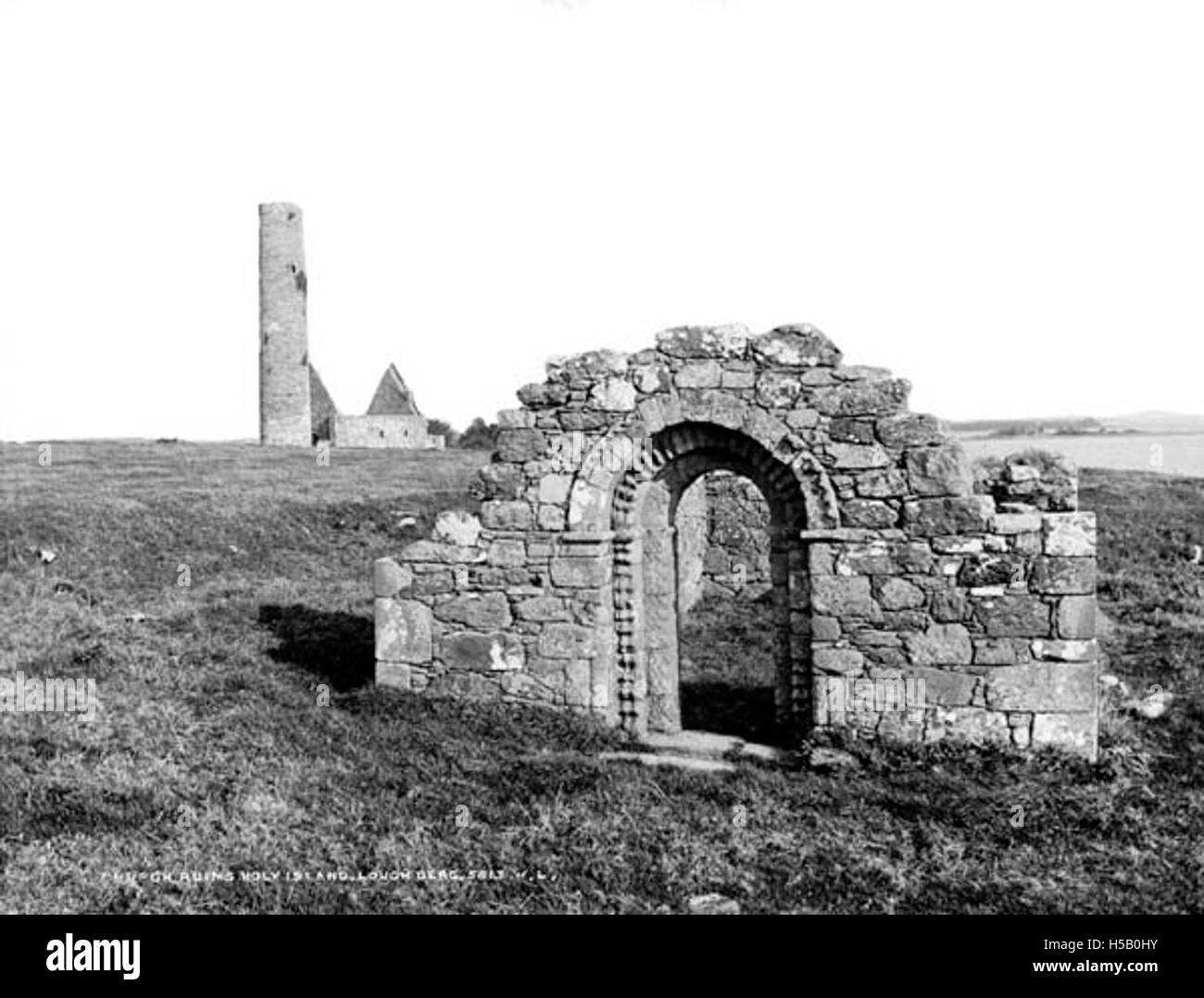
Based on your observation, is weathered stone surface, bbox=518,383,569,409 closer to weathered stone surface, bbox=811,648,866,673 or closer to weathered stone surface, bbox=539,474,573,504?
weathered stone surface, bbox=539,474,573,504

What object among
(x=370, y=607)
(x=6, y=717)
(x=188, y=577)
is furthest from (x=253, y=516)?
(x=6, y=717)

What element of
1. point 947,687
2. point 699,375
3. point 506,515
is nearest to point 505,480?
point 506,515

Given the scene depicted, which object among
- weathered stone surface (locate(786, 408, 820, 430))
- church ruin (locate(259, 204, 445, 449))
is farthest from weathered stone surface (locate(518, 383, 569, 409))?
church ruin (locate(259, 204, 445, 449))

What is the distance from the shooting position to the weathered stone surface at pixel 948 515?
888cm

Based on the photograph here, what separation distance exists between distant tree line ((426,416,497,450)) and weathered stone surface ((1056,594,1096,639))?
48.3 metres

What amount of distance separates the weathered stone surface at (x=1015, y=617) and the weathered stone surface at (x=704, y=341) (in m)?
3.11

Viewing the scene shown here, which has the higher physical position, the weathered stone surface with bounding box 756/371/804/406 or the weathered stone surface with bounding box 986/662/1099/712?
the weathered stone surface with bounding box 756/371/804/406

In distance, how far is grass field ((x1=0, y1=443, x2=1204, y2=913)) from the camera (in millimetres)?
6316

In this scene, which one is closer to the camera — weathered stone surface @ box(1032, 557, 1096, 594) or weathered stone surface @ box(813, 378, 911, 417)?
weathered stone surface @ box(1032, 557, 1096, 594)

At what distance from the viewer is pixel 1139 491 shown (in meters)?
25.5

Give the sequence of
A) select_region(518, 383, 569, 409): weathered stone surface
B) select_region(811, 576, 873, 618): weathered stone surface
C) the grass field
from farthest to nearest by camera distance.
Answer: select_region(518, 383, 569, 409): weathered stone surface → select_region(811, 576, 873, 618): weathered stone surface → the grass field

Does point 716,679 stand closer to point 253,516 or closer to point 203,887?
point 203,887

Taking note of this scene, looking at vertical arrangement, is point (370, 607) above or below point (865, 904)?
above
